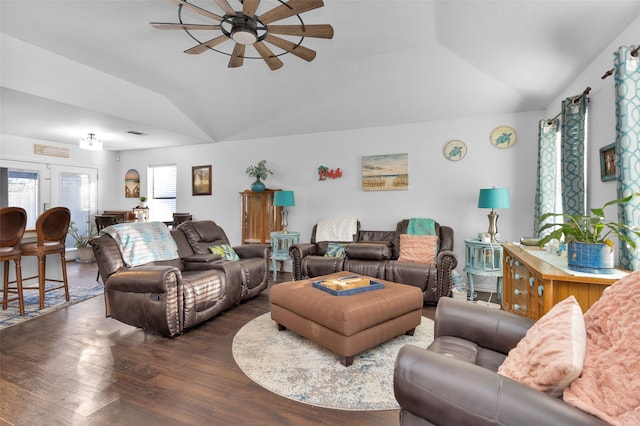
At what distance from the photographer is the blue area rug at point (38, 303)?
3148 mm

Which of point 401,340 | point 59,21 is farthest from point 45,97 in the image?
point 401,340

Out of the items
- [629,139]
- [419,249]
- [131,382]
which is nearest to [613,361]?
[629,139]

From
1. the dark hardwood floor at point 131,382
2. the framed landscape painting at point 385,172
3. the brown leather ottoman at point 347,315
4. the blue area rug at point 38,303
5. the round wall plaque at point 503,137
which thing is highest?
the round wall plaque at point 503,137

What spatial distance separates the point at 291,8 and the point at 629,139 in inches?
90.5

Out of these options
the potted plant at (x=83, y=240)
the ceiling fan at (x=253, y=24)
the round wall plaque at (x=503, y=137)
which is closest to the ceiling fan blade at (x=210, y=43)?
the ceiling fan at (x=253, y=24)

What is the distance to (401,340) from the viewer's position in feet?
8.87

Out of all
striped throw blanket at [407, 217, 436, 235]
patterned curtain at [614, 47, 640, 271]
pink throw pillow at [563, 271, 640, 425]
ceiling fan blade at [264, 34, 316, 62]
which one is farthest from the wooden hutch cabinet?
pink throw pillow at [563, 271, 640, 425]

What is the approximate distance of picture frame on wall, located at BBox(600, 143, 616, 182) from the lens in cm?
221

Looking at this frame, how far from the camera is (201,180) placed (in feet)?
20.8

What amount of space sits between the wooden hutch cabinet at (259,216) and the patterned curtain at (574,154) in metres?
4.00

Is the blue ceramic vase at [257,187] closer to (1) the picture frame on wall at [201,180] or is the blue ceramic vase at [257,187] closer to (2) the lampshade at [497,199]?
(1) the picture frame on wall at [201,180]

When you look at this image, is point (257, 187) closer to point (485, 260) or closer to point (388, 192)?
point (388, 192)

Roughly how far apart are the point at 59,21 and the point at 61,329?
2877 mm

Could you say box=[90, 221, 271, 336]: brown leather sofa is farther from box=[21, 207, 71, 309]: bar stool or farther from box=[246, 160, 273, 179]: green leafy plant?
box=[246, 160, 273, 179]: green leafy plant
